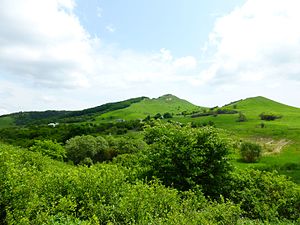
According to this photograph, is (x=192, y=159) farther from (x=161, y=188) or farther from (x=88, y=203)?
(x=88, y=203)

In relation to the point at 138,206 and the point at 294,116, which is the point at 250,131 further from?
the point at 138,206

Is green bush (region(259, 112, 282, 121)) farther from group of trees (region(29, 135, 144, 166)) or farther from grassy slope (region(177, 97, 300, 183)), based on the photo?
group of trees (region(29, 135, 144, 166))

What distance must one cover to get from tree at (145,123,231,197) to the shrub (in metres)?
64.0

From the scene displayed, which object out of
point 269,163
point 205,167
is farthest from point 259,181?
point 269,163

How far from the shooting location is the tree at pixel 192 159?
19.9 m

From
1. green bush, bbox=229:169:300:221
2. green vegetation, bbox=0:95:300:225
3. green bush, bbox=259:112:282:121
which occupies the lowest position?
green bush, bbox=229:169:300:221

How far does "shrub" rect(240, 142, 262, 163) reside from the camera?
267 feet

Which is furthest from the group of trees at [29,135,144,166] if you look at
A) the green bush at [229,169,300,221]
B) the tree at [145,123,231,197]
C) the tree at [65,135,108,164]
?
the green bush at [229,169,300,221]

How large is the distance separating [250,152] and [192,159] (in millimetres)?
66671

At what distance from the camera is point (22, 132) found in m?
131

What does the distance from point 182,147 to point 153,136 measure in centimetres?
347

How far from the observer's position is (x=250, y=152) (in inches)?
3211

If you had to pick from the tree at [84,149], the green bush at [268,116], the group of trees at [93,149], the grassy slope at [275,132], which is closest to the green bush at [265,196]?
the grassy slope at [275,132]

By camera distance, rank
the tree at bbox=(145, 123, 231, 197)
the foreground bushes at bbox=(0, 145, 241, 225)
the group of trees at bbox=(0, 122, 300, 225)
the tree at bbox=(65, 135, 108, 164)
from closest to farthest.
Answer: the foreground bushes at bbox=(0, 145, 241, 225), the group of trees at bbox=(0, 122, 300, 225), the tree at bbox=(145, 123, 231, 197), the tree at bbox=(65, 135, 108, 164)
